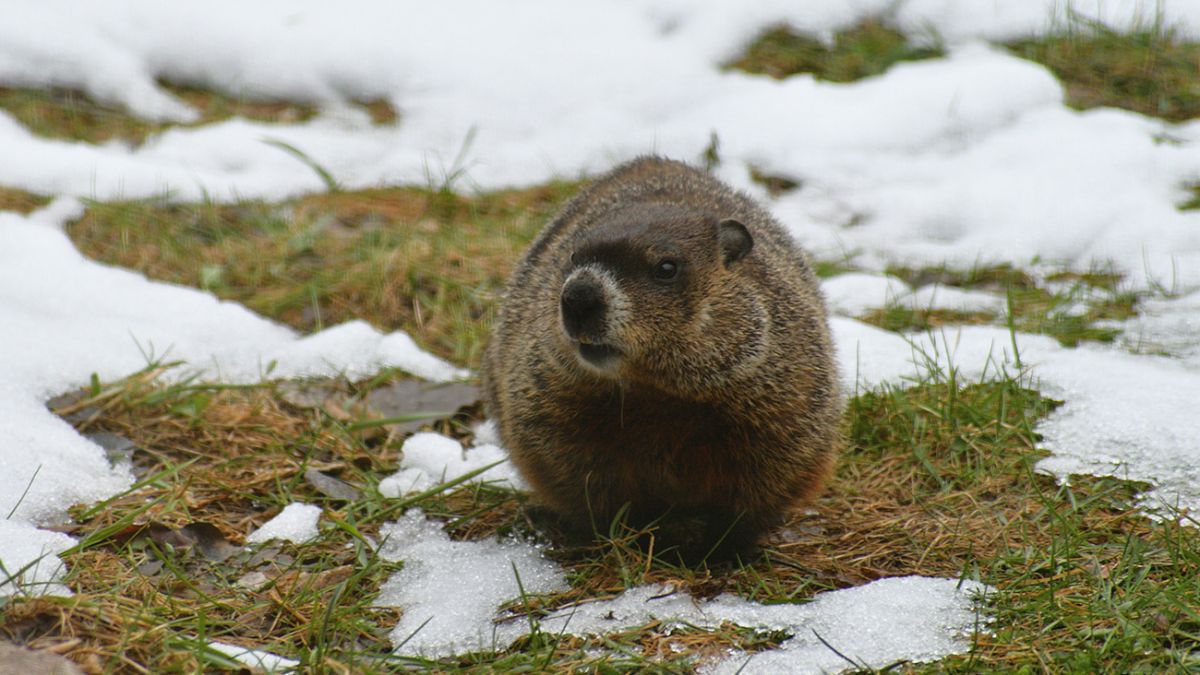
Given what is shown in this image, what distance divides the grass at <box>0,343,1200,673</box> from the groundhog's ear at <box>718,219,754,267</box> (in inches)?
40.2

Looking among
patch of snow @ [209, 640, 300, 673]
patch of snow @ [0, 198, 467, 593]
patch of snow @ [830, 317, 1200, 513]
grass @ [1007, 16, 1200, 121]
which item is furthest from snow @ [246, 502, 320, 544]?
grass @ [1007, 16, 1200, 121]

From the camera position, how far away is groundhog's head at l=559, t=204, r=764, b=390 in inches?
137

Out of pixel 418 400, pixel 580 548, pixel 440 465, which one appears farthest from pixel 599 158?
Answer: pixel 580 548

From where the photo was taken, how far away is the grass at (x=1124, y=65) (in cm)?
815

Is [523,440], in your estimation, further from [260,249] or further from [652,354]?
[260,249]

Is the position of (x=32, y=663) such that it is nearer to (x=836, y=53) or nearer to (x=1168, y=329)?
(x=1168, y=329)

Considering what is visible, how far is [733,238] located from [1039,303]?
9.00 feet

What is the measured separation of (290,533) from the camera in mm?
4137

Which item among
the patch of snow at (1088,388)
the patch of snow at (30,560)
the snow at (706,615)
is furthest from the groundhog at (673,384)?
the patch of snow at (30,560)

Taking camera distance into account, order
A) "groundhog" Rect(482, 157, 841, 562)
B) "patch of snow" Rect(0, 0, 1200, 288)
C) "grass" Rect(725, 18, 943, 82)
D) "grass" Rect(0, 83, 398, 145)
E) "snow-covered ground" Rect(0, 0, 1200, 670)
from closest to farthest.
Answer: "groundhog" Rect(482, 157, 841, 562), "snow-covered ground" Rect(0, 0, 1200, 670), "patch of snow" Rect(0, 0, 1200, 288), "grass" Rect(0, 83, 398, 145), "grass" Rect(725, 18, 943, 82)

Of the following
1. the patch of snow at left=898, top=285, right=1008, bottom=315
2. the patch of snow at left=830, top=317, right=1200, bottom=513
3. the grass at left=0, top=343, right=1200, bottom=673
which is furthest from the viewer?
the patch of snow at left=898, top=285, right=1008, bottom=315

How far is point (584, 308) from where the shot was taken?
3441 millimetres

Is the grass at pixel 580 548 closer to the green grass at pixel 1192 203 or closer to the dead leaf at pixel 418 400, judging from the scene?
the dead leaf at pixel 418 400

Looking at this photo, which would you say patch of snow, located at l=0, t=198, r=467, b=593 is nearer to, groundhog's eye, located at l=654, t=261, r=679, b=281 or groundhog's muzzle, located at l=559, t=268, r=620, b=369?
groundhog's muzzle, located at l=559, t=268, r=620, b=369
